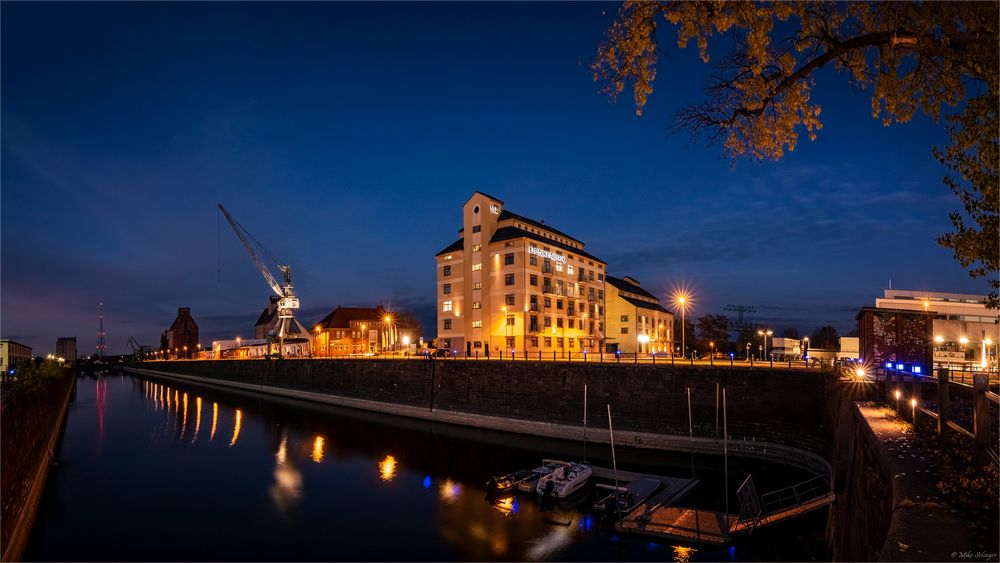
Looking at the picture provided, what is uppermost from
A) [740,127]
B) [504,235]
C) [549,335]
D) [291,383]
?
[504,235]

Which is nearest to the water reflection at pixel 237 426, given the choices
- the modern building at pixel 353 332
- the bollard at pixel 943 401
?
the bollard at pixel 943 401

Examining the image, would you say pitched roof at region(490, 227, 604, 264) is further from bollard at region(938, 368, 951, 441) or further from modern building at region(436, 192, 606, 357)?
bollard at region(938, 368, 951, 441)

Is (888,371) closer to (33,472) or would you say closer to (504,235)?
(33,472)

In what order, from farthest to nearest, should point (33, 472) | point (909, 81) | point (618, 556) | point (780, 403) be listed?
point (780, 403), point (33, 472), point (618, 556), point (909, 81)

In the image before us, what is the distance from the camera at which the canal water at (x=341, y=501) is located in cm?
2111

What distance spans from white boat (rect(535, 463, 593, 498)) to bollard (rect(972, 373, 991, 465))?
19.7 meters

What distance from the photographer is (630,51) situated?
8.62 metres

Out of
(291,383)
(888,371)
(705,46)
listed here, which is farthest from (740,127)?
(291,383)

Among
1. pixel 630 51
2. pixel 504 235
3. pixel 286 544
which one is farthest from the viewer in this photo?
pixel 504 235

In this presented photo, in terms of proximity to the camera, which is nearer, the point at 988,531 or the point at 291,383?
the point at 988,531

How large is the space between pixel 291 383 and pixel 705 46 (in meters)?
77.1

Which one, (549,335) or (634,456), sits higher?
(549,335)

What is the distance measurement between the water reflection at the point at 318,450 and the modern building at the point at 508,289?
69.8 feet

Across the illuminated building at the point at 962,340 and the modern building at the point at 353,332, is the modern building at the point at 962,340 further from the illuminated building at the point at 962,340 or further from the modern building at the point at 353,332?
the modern building at the point at 353,332
